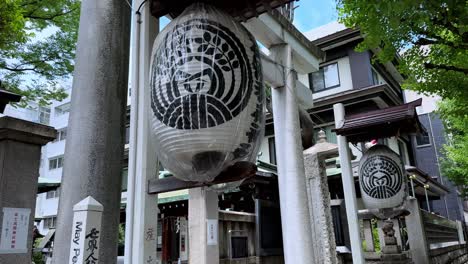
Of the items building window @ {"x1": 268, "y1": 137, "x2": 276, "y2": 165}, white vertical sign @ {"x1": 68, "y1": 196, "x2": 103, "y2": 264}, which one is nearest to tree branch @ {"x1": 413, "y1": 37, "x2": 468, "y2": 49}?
white vertical sign @ {"x1": 68, "y1": 196, "x2": 103, "y2": 264}

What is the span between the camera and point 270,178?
969 centimetres

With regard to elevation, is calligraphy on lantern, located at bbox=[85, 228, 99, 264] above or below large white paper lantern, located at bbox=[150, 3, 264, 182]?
below

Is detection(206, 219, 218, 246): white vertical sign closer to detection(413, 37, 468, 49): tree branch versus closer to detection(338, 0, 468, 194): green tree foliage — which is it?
detection(338, 0, 468, 194): green tree foliage

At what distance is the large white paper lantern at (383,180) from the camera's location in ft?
20.3

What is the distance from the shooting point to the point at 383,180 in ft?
20.6

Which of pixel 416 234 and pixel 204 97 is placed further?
pixel 416 234

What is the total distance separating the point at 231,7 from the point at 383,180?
15.7ft

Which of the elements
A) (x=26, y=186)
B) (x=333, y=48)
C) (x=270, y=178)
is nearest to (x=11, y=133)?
(x=26, y=186)

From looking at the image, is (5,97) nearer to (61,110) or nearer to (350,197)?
(350,197)

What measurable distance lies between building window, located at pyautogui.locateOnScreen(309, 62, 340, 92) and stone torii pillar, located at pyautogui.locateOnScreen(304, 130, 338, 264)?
1067cm

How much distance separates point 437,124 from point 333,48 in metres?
15.6

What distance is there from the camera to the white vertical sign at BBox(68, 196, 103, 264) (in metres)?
1.85

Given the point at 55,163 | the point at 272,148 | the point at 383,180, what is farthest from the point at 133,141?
the point at 55,163

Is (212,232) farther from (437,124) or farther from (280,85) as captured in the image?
(437,124)
